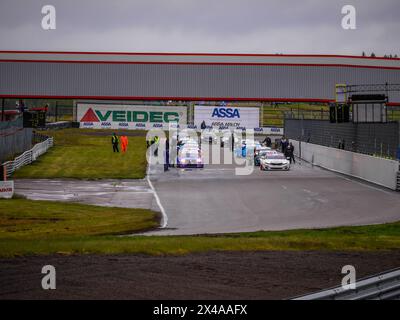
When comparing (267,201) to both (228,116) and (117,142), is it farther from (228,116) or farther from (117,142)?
(228,116)

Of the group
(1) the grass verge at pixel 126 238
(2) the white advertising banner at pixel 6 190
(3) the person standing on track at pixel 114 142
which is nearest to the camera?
(1) the grass verge at pixel 126 238

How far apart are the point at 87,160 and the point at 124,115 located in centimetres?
2317

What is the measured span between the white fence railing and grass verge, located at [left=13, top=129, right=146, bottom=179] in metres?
0.34

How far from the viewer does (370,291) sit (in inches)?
444

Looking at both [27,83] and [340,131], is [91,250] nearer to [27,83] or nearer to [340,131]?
[340,131]

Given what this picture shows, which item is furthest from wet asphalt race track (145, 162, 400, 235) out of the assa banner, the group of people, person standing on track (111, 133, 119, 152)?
the assa banner

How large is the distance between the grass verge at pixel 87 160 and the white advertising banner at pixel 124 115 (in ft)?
4.84

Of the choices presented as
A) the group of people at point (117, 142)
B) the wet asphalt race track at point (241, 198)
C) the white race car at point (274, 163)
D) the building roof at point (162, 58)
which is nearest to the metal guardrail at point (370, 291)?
the wet asphalt race track at point (241, 198)

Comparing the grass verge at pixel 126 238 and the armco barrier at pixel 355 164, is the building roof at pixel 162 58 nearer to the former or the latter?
the armco barrier at pixel 355 164

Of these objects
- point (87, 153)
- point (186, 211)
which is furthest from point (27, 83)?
point (186, 211)

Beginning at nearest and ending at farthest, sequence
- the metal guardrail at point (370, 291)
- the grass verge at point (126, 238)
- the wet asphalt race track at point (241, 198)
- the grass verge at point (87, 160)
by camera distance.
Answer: the metal guardrail at point (370, 291), the grass verge at point (126, 238), the wet asphalt race track at point (241, 198), the grass verge at point (87, 160)

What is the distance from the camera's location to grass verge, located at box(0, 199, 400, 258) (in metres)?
16.9

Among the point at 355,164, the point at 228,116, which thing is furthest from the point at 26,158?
the point at 228,116

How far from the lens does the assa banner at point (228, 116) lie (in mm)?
71875
